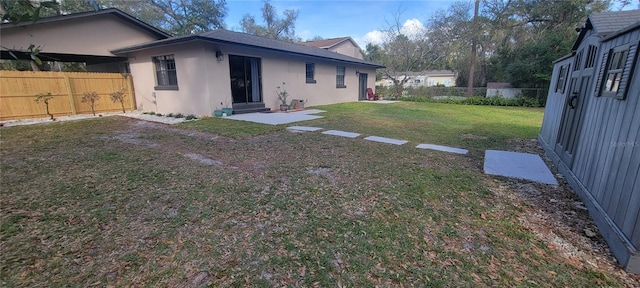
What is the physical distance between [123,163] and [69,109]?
26.8ft

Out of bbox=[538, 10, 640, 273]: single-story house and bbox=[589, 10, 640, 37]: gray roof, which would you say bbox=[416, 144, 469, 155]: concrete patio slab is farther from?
bbox=[589, 10, 640, 37]: gray roof

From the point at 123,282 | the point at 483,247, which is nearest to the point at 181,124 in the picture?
the point at 123,282

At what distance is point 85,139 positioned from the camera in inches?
243

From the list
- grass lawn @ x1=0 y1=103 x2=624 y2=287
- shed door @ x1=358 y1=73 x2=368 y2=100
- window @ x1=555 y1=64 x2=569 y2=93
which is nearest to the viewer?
grass lawn @ x1=0 y1=103 x2=624 y2=287

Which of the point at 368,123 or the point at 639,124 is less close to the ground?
the point at 639,124

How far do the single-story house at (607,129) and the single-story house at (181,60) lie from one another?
28.7ft

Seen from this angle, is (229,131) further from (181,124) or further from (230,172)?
(230,172)

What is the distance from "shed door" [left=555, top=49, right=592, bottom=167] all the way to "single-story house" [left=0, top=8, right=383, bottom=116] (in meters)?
8.69

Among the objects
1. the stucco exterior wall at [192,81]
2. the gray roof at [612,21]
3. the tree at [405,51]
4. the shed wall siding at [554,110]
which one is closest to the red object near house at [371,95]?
the tree at [405,51]

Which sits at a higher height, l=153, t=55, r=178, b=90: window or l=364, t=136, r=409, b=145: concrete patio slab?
l=153, t=55, r=178, b=90: window

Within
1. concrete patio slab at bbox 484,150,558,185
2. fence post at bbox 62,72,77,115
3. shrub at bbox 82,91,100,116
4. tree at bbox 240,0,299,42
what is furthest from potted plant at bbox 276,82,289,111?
tree at bbox 240,0,299,42

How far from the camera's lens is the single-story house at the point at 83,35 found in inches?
374

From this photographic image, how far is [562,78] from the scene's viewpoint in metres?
5.30

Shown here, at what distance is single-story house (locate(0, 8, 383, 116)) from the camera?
30.4 ft
